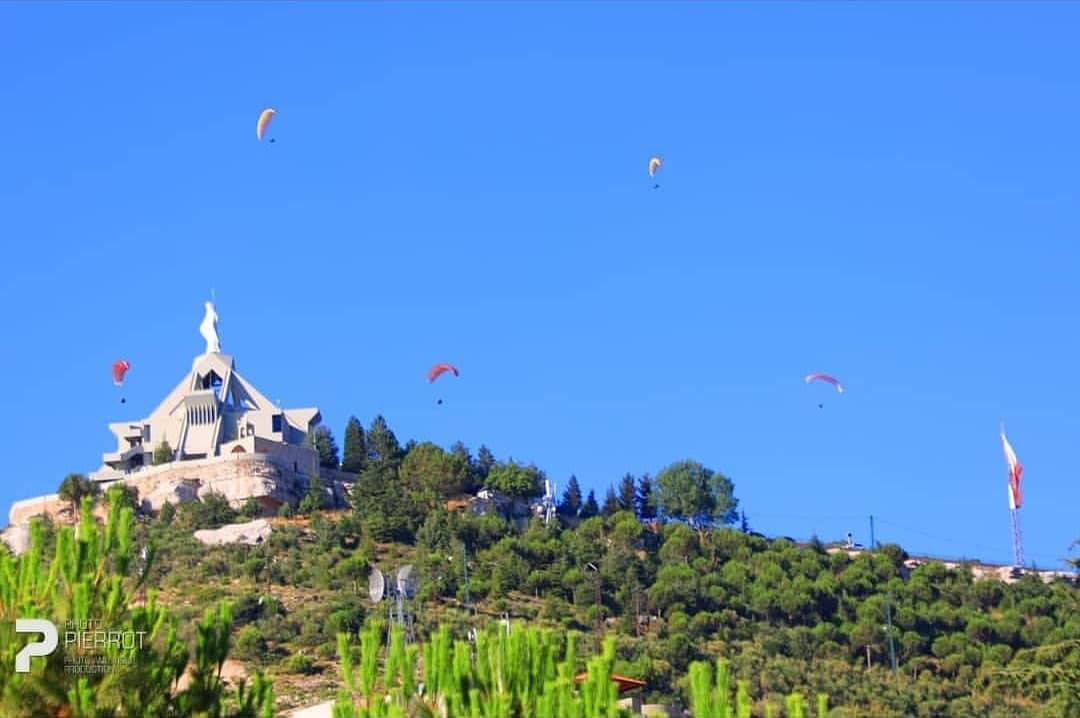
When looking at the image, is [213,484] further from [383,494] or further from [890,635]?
[890,635]

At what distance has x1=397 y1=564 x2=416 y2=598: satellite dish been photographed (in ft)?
224

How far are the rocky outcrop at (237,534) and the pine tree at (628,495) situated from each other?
78.6 feet

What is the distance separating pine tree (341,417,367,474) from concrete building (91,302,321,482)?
122 inches

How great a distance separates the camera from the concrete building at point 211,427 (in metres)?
92.4

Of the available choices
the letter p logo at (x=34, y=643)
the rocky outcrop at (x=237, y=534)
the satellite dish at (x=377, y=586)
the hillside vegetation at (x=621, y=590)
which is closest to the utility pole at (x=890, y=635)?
the hillside vegetation at (x=621, y=590)

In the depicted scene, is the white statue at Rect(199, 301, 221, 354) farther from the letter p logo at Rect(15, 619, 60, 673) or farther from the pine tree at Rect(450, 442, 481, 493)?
the letter p logo at Rect(15, 619, 60, 673)

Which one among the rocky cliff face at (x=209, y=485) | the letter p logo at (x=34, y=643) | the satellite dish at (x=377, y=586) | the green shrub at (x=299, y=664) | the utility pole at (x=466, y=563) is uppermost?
the rocky cliff face at (x=209, y=485)

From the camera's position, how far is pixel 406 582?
70.8 m

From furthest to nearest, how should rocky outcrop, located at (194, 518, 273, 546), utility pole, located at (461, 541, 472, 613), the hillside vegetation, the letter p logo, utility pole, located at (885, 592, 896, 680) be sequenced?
rocky outcrop, located at (194, 518, 273, 546) < utility pole, located at (461, 541, 472, 613) < utility pole, located at (885, 592, 896, 680) < the hillside vegetation < the letter p logo

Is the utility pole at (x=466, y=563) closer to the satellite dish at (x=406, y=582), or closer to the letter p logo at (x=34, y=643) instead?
the satellite dish at (x=406, y=582)

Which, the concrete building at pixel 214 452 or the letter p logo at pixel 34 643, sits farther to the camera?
the concrete building at pixel 214 452

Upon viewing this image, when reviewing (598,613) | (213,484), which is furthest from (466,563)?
(213,484)

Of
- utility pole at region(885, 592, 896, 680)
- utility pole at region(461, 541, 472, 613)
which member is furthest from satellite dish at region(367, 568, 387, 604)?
utility pole at region(885, 592, 896, 680)

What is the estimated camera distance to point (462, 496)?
97.6 metres
